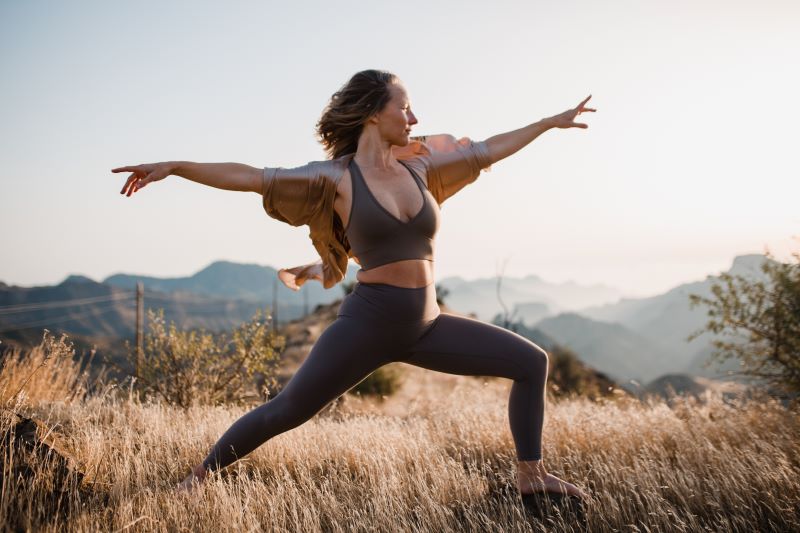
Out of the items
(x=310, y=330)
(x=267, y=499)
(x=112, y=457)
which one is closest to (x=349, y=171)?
(x=267, y=499)

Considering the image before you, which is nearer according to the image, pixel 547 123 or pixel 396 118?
pixel 396 118

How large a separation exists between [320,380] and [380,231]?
79 centimetres

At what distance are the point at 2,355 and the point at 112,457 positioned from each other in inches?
95.3

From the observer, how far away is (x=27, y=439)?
301 cm

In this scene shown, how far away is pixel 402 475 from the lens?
344 centimetres

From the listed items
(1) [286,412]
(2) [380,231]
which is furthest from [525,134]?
(1) [286,412]

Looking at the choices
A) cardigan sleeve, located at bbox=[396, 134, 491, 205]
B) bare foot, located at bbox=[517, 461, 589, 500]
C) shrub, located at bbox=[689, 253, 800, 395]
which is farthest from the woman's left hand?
shrub, located at bbox=[689, 253, 800, 395]

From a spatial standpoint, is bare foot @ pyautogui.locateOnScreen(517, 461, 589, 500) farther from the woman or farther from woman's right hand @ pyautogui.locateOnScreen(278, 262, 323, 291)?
woman's right hand @ pyautogui.locateOnScreen(278, 262, 323, 291)

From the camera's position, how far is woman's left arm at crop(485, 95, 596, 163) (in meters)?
3.41

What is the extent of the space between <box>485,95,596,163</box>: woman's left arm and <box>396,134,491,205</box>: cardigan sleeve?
6 cm

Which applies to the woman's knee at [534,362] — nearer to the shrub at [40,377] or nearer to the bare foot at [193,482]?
the bare foot at [193,482]

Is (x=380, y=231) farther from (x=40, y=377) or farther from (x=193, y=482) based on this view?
(x=40, y=377)

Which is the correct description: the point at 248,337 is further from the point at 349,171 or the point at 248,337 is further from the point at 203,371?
the point at 349,171

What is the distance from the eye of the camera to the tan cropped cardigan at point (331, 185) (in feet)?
9.70
